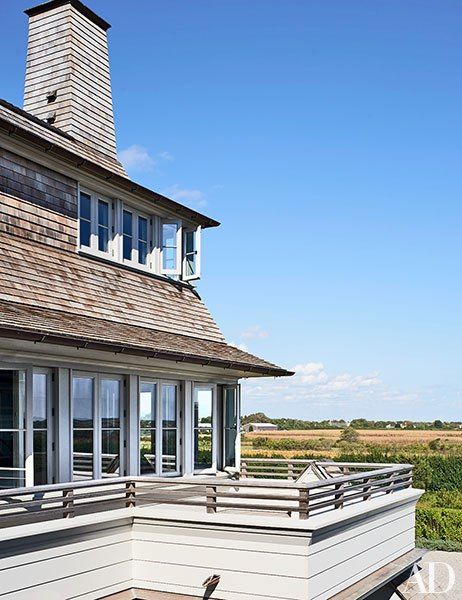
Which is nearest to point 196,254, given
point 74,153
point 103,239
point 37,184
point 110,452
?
point 103,239

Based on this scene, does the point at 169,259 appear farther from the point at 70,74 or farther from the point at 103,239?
the point at 70,74

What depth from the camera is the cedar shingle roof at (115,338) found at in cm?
916

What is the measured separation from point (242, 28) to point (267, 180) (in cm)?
904

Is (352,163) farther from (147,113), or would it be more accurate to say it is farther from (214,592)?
(214,592)

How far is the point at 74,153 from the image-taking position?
1253cm

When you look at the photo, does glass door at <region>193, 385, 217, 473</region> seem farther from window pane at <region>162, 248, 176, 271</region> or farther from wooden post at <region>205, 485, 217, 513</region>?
wooden post at <region>205, 485, 217, 513</region>

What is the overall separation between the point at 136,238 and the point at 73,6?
5447 millimetres

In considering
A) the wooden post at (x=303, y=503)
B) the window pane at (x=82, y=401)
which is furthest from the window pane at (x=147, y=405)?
the wooden post at (x=303, y=503)

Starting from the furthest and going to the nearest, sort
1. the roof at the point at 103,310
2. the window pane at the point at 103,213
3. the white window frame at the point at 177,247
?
1. the white window frame at the point at 177,247
2. the window pane at the point at 103,213
3. the roof at the point at 103,310

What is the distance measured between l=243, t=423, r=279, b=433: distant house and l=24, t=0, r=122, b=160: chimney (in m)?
63.4

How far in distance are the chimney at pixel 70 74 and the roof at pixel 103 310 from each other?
11.5 feet

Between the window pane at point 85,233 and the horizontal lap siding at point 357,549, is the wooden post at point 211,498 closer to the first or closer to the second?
the horizontal lap siding at point 357,549

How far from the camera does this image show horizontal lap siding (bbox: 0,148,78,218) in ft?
37.9

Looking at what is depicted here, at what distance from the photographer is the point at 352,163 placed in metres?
23.0
